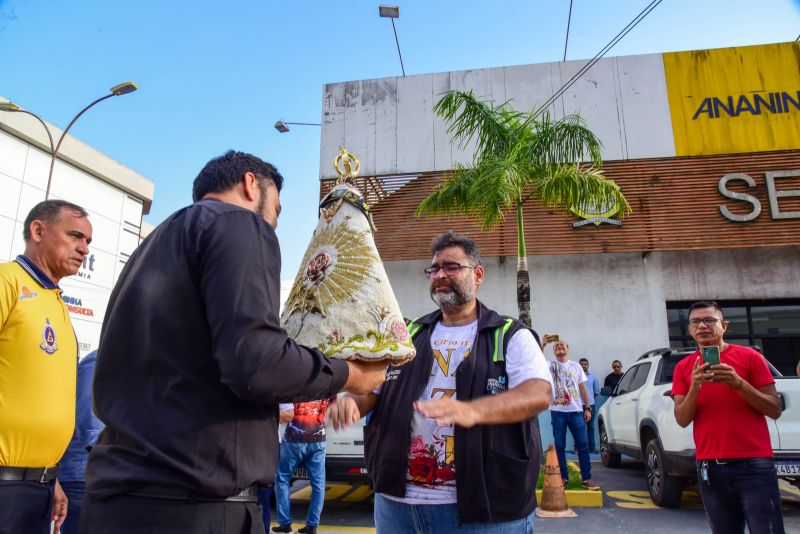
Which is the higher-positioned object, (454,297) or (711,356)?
(454,297)

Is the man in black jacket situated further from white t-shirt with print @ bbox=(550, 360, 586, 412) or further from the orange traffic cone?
white t-shirt with print @ bbox=(550, 360, 586, 412)

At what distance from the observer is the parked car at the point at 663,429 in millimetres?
5504

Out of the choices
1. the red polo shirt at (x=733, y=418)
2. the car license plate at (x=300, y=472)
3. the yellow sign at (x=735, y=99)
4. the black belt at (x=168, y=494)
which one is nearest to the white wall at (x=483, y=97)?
the yellow sign at (x=735, y=99)

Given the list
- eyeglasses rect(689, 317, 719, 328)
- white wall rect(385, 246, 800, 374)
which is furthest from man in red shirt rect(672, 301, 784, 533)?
white wall rect(385, 246, 800, 374)

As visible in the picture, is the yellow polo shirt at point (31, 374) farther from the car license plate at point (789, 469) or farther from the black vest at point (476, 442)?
the car license plate at point (789, 469)

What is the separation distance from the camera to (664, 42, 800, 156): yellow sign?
45.2ft

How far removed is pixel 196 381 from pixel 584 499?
22.8ft

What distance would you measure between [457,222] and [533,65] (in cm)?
520

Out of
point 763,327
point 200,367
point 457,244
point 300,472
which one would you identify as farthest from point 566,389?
point 763,327

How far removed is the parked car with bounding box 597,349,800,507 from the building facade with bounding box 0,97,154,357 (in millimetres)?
14429

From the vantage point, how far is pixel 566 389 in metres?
7.71

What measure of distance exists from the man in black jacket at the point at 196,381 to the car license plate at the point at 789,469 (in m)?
5.88

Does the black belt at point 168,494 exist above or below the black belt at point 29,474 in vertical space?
above

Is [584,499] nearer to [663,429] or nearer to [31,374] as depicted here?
[663,429]
